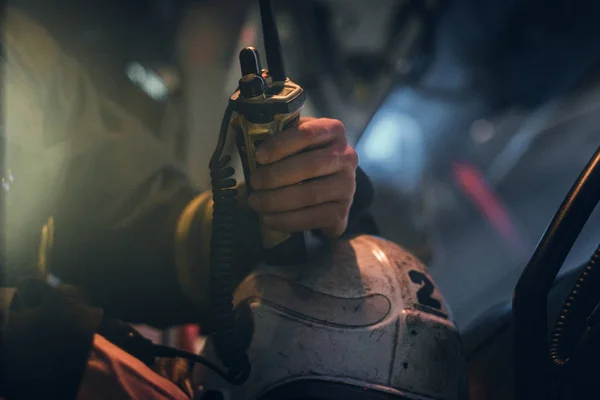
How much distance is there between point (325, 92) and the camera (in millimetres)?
2105

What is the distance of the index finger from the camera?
582mm

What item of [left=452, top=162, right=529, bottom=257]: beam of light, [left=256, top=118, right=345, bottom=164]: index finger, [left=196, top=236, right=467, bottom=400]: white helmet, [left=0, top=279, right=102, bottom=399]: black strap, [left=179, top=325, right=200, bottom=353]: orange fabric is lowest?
[left=179, top=325, right=200, bottom=353]: orange fabric

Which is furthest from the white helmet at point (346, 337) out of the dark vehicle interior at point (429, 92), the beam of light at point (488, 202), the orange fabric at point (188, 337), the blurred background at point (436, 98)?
the beam of light at point (488, 202)

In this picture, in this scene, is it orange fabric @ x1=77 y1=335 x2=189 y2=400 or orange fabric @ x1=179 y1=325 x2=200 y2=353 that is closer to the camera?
orange fabric @ x1=77 y1=335 x2=189 y2=400

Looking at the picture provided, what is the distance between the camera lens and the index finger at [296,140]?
0.58 meters

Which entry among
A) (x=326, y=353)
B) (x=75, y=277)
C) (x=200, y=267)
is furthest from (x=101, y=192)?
(x=326, y=353)

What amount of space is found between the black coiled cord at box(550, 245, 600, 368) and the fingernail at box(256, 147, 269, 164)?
0.39 m

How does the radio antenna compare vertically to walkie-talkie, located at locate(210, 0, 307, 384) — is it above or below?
above

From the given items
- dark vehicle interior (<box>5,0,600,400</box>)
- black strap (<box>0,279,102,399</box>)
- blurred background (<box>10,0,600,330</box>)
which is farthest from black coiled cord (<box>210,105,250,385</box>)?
blurred background (<box>10,0,600,330</box>)

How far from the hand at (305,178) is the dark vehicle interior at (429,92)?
0.40 metres

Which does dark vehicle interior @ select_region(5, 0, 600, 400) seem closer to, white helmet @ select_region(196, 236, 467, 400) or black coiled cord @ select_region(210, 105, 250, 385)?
white helmet @ select_region(196, 236, 467, 400)

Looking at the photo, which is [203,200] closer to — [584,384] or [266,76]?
[266,76]

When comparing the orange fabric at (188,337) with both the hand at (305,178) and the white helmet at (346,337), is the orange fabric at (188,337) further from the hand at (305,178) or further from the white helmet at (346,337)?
the hand at (305,178)

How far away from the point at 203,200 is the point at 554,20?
175 centimetres
